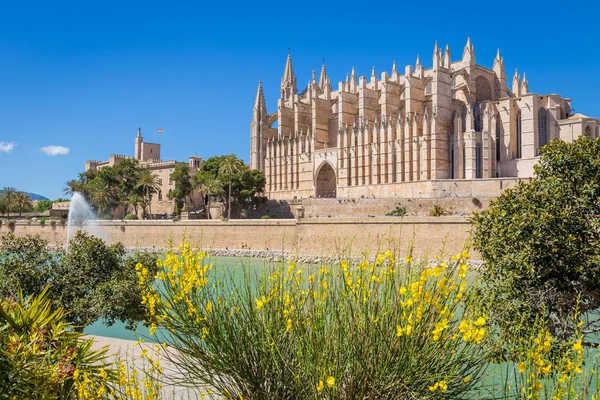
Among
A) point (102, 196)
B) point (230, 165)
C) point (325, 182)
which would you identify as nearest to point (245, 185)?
point (230, 165)

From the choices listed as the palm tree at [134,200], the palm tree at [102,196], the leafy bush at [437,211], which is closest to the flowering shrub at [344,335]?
the leafy bush at [437,211]

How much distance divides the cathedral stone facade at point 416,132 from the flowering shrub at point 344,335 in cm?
3213

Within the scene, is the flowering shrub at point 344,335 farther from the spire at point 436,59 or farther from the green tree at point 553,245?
the spire at point 436,59

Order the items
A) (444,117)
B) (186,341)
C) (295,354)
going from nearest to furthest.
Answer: (295,354) → (186,341) → (444,117)

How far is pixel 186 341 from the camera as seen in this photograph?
16.4ft

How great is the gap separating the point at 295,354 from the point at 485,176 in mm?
35868

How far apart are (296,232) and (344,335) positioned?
95.4 feet

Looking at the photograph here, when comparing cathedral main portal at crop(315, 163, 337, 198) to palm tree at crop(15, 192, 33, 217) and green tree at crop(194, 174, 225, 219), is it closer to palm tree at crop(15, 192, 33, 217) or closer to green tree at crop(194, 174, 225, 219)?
green tree at crop(194, 174, 225, 219)

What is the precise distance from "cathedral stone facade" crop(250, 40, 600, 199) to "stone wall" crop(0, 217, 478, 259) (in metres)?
9.58

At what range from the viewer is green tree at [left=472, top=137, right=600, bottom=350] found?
8.18m

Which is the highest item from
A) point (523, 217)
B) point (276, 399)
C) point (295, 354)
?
point (523, 217)

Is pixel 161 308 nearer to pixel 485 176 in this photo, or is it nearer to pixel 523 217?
pixel 523 217

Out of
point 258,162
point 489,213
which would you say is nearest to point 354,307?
point 489,213

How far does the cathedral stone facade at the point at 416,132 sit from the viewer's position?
3900cm
